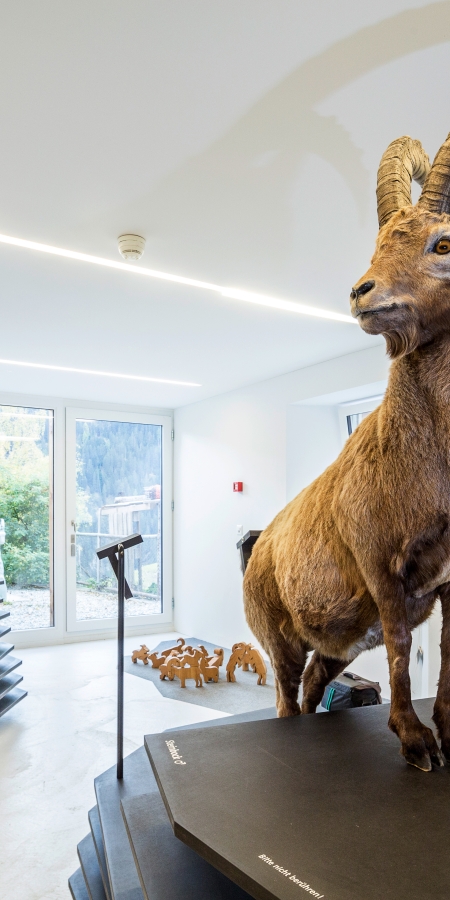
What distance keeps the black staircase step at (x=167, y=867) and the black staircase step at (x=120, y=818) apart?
176 millimetres

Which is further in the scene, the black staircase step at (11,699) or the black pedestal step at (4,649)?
the black pedestal step at (4,649)

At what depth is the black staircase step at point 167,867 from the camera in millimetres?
1015

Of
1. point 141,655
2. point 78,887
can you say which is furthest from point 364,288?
point 141,655

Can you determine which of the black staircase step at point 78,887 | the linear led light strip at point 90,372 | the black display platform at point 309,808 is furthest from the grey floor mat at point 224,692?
the black display platform at point 309,808

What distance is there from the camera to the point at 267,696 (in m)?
4.48

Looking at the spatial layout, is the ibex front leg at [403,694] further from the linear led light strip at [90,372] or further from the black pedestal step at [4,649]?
the linear led light strip at [90,372]

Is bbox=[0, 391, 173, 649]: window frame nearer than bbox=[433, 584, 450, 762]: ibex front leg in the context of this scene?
No

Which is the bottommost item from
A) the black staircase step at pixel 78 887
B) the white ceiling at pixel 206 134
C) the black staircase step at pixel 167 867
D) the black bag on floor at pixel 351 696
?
the black staircase step at pixel 78 887

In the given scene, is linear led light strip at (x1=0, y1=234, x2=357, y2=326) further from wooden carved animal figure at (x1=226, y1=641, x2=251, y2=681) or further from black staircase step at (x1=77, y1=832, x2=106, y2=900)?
wooden carved animal figure at (x1=226, y1=641, x2=251, y2=681)

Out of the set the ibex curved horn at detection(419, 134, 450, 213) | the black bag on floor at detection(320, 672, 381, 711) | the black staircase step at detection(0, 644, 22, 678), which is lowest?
the black staircase step at detection(0, 644, 22, 678)

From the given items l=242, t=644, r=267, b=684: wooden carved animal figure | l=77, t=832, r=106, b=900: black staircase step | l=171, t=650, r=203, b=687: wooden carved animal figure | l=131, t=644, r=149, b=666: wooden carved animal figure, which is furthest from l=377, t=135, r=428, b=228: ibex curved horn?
l=131, t=644, r=149, b=666: wooden carved animal figure

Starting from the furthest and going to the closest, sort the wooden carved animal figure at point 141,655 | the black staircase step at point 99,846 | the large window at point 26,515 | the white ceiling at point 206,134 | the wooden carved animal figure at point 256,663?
the large window at point 26,515 < the wooden carved animal figure at point 141,655 < the wooden carved animal figure at point 256,663 < the black staircase step at point 99,846 < the white ceiling at point 206,134

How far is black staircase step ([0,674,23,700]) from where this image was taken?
4129mm

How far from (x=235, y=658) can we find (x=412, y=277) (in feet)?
14.7
